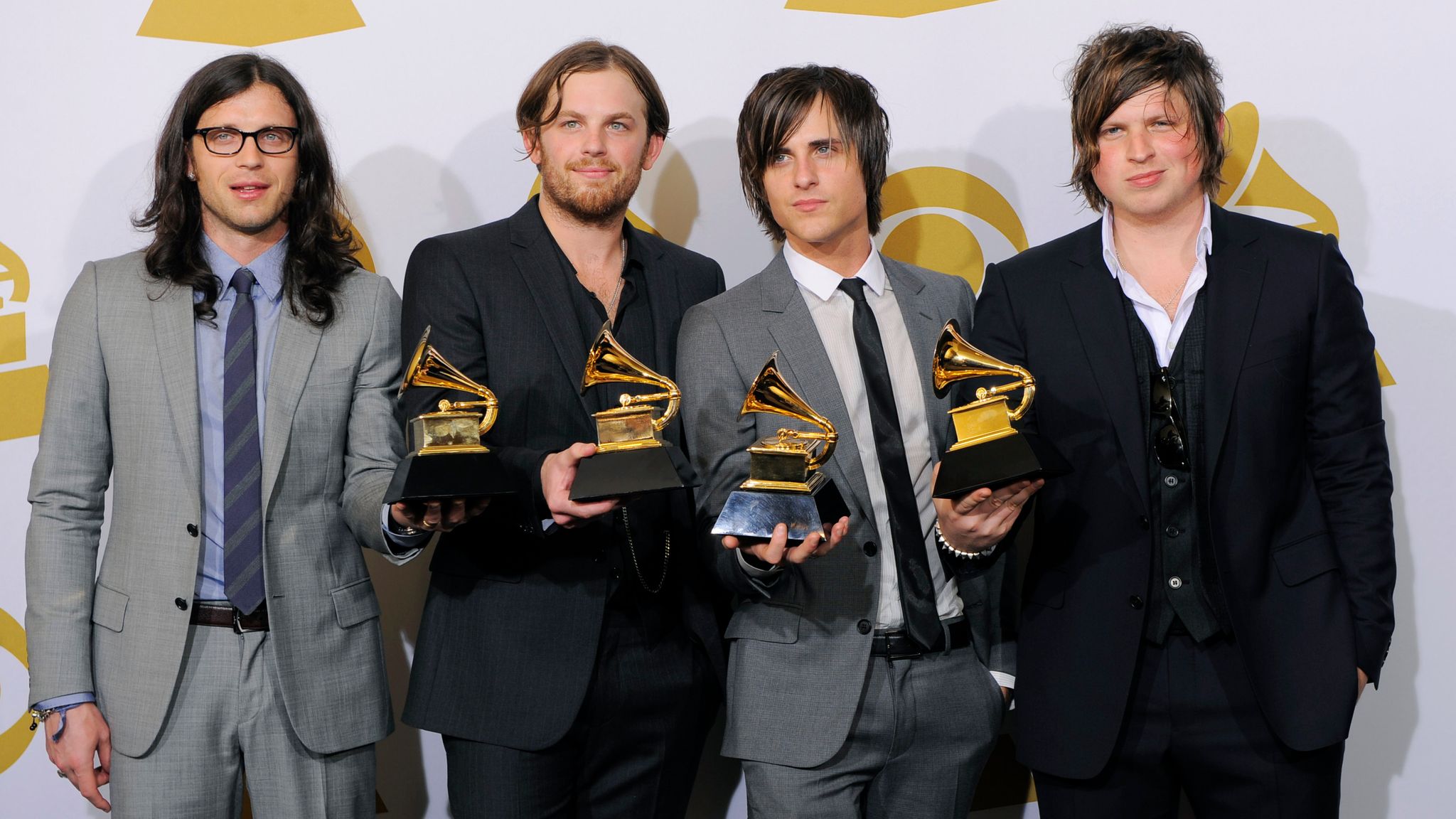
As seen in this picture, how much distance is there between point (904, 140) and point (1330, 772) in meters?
2.23

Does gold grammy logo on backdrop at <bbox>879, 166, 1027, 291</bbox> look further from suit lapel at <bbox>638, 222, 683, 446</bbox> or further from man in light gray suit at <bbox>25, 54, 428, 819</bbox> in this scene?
man in light gray suit at <bbox>25, 54, 428, 819</bbox>

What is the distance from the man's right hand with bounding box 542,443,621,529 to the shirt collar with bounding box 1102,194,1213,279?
4.13 feet

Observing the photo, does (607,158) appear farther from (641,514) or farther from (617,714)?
(617,714)

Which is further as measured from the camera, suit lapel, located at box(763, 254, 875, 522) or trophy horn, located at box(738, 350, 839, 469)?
suit lapel, located at box(763, 254, 875, 522)

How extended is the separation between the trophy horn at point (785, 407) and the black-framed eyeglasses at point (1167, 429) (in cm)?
71

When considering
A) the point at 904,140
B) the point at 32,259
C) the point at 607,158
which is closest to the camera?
the point at 607,158

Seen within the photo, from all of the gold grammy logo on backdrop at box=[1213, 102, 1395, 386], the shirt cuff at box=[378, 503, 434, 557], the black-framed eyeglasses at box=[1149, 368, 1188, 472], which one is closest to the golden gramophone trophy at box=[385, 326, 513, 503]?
the shirt cuff at box=[378, 503, 434, 557]

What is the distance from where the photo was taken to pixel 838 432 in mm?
2717

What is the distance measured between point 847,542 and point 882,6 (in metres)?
1.99

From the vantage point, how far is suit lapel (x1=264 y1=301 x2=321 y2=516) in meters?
2.72

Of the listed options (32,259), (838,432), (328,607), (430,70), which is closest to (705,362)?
(838,432)

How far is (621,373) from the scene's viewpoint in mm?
2445

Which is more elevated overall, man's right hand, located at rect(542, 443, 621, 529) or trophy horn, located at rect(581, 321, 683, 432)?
trophy horn, located at rect(581, 321, 683, 432)

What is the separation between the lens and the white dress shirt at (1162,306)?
264 centimetres
